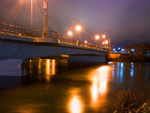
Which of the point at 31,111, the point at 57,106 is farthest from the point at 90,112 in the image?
the point at 31,111

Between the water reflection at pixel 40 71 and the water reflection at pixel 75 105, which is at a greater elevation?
the water reflection at pixel 40 71

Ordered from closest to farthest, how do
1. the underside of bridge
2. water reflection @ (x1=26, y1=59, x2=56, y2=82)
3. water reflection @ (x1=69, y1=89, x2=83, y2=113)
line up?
1. water reflection @ (x1=69, y1=89, x2=83, y2=113)
2. the underside of bridge
3. water reflection @ (x1=26, y1=59, x2=56, y2=82)

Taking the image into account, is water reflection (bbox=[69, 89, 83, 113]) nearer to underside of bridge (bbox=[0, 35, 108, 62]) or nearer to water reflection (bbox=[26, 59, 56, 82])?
water reflection (bbox=[26, 59, 56, 82])

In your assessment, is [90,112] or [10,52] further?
[10,52]

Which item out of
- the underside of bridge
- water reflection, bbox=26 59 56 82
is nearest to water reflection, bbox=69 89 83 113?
water reflection, bbox=26 59 56 82

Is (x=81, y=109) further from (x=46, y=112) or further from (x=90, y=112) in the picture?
(x=46, y=112)

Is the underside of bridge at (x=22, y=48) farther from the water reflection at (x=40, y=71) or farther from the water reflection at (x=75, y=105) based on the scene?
the water reflection at (x=75, y=105)

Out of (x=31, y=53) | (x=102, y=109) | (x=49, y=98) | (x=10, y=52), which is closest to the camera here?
(x=102, y=109)

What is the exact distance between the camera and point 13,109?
29.3 ft

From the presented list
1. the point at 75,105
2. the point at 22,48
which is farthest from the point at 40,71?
the point at 75,105

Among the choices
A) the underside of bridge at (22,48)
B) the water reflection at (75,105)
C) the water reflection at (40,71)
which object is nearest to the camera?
the water reflection at (75,105)

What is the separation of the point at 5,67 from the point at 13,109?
1176 centimetres

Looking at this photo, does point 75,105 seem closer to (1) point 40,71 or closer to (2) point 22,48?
(2) point 22,48

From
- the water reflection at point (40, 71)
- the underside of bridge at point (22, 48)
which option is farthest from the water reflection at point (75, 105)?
the underside of bridge at point (22, 48)
